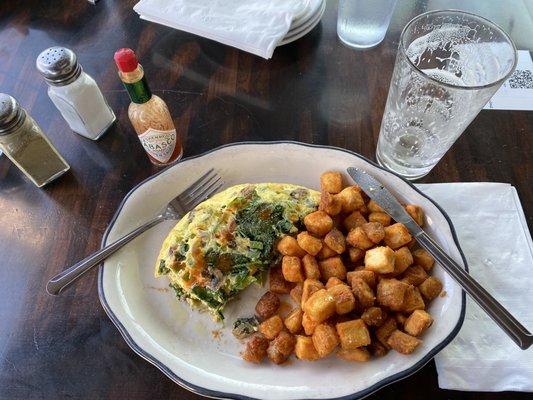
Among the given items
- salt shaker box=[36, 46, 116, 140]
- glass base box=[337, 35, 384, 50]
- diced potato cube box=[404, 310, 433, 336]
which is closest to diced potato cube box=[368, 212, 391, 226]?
diced potato cube box=[404, 310, 433, 336]

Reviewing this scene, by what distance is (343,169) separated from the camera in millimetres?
1069

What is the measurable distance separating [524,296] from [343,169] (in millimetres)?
Answer: 493

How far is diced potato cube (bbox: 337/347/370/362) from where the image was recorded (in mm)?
832

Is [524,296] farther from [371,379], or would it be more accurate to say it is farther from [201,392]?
[201,392]

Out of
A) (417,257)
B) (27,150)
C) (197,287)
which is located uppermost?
(27,150)

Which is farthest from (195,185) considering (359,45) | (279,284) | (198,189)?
(359,45)

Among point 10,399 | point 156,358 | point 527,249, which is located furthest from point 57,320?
point 527,249

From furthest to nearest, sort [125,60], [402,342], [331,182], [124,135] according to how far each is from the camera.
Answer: [124,135] → [331,182] → [125,60] → [402,342]

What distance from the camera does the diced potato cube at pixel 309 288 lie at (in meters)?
0.89

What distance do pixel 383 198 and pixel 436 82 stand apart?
0.28 meters

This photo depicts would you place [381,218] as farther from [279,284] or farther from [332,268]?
[279,284]

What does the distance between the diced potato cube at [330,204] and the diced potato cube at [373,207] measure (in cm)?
8

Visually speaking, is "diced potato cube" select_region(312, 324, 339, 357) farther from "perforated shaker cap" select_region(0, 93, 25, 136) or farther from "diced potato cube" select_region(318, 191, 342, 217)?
"perforated shaker cap" select_region(0, 93, 25, 136)

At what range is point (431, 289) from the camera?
0.89 m
